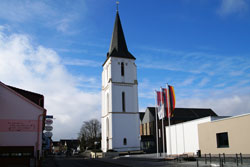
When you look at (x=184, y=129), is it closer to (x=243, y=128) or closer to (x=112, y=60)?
(x=243, y=128)

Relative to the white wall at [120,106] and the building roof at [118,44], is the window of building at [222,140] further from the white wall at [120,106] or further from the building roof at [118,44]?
the building roof at [118,44]

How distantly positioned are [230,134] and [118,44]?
128 feet

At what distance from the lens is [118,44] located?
196 feet

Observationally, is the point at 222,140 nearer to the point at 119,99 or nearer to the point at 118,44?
the point at 119,99

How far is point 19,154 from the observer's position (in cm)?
2025

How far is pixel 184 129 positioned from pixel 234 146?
34.2 ft

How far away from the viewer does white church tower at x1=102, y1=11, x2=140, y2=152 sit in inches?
2092

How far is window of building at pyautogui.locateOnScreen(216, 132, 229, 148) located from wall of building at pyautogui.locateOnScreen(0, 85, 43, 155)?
17747mm

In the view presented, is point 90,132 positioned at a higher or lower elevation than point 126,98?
lower

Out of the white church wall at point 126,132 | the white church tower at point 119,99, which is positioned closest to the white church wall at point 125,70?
the white church tower at point 119,99

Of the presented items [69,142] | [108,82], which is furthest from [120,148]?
[69,142]

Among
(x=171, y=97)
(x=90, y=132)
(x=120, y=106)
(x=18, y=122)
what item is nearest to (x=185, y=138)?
(x=171, y=97)

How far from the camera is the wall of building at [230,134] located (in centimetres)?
2344

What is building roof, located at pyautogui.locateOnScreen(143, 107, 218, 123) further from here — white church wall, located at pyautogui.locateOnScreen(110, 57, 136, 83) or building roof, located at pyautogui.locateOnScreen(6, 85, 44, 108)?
building roof, located at pyautogui.locateOnScreen(6, 85, 44, 108)
